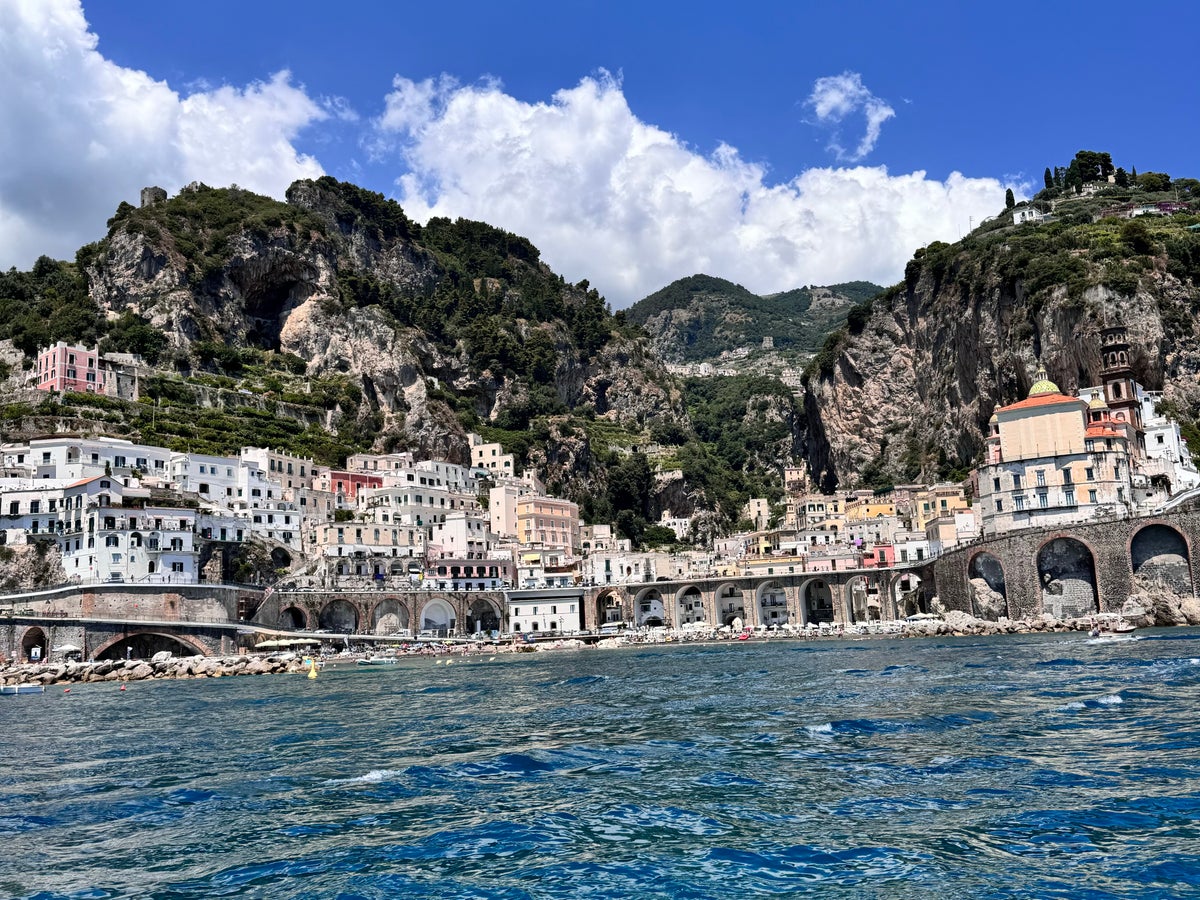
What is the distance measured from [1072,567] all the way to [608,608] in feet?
137

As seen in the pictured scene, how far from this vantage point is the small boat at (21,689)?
48.1 m

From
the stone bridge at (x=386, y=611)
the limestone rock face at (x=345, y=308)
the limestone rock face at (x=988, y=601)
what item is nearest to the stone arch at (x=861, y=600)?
the limestone rock face at (x=988, y=601)

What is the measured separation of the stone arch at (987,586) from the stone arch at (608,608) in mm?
33329

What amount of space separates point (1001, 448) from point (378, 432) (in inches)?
2667

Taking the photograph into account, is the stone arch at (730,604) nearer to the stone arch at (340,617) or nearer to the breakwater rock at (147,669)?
the stone arch at (340,617)

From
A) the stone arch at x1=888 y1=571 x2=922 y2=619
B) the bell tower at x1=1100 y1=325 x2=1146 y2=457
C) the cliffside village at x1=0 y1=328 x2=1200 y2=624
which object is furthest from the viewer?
the stone arch at x1=888 y1=571 x2=922 y2=619

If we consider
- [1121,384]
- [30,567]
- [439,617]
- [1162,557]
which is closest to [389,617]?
[439,617]

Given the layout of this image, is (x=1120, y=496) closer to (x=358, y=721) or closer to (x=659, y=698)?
(x=659, y=698)

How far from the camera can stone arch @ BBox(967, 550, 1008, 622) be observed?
65.0 metres

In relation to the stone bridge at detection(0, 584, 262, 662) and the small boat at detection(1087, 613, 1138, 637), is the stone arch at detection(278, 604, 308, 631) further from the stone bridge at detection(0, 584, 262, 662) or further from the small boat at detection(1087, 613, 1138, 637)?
the small boat at detection(1087, 613, 1138, 637)

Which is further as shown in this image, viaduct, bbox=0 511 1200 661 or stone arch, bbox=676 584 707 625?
stone arch, bbox=676 584 707 625

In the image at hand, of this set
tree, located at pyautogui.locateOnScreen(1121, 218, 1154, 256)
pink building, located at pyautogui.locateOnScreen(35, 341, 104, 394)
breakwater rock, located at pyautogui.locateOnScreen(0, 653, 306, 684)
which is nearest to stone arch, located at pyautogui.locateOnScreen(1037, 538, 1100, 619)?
tree, located at pyautogui.locateOnScreen(1121, 218, 1154, 256)

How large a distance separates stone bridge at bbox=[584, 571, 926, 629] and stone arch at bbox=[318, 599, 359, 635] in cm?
2052

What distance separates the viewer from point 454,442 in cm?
11488
